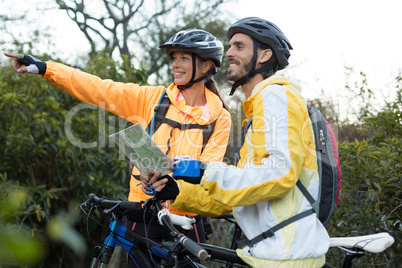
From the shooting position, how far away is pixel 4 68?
530 centimetres

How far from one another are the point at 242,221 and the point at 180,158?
415mm

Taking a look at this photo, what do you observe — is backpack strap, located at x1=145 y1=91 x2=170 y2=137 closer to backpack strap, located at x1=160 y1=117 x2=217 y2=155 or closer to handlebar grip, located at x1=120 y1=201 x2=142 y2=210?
backpack strap, located at x1=160 y1=117 x2=217 y2=155

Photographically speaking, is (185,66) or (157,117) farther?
(185,66)

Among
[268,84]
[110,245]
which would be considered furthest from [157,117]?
[268,84]

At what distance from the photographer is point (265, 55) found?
2.23 meters

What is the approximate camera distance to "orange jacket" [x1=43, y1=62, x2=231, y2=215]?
2.75 metres

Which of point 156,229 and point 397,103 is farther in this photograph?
point 397,103

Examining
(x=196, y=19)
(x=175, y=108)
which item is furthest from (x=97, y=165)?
(x=196, y=19)

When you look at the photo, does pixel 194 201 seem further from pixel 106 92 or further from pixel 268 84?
pixel 106 92

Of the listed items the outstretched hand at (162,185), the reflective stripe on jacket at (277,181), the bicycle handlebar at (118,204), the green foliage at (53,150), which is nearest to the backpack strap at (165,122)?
the bicycle handlebar at (118,204)

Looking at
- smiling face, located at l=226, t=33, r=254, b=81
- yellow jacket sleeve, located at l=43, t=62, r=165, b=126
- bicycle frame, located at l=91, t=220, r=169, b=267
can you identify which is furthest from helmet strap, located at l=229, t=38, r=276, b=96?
bicycle frame, located at l=91, t=220, r=169, b=267

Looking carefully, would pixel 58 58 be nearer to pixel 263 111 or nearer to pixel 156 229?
pixel 156 229

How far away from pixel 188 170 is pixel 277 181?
18.1 inches

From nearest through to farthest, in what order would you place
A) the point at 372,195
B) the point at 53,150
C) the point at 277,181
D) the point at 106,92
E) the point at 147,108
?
1. the point at 277,181
2. the point at 106,92
3. the point at 147,108
4. the point at 372,195
5. the point at 53,150
